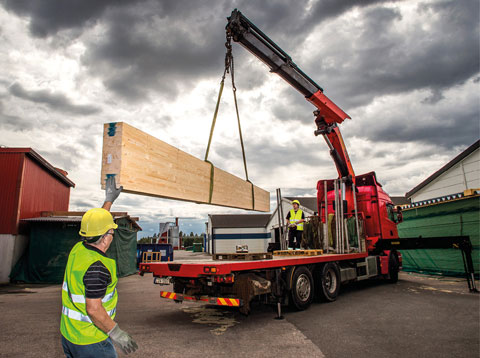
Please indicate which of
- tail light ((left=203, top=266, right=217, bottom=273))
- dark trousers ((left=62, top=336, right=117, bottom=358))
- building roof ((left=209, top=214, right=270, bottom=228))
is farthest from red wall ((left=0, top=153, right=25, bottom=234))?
building roof ((left=209, top=214, right=270, bottom=228))

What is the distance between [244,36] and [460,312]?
7.50 meters

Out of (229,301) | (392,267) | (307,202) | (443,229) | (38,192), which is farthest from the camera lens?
(307,202)

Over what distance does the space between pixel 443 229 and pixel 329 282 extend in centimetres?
791

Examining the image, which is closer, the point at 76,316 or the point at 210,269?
the point at 76,316

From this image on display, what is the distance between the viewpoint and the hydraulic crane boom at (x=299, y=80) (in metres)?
7.80

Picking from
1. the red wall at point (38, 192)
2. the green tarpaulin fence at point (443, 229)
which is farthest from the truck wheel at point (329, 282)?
the red wall at point (38, 192)

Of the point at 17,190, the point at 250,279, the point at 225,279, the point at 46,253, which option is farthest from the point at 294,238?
the point at 17,190

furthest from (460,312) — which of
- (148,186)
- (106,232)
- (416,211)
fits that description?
(416,211)

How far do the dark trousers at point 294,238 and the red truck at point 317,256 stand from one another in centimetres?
79

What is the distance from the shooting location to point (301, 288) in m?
6.81

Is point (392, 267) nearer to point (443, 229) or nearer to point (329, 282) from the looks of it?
point (443, 229)

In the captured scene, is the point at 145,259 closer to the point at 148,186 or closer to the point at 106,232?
the point at 148,186

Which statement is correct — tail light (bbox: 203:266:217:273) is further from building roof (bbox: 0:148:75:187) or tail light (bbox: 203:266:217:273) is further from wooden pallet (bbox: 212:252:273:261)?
building roof (bbox: 0:148:75:187)

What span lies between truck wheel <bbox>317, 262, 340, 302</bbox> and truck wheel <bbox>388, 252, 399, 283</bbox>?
12.3ft
